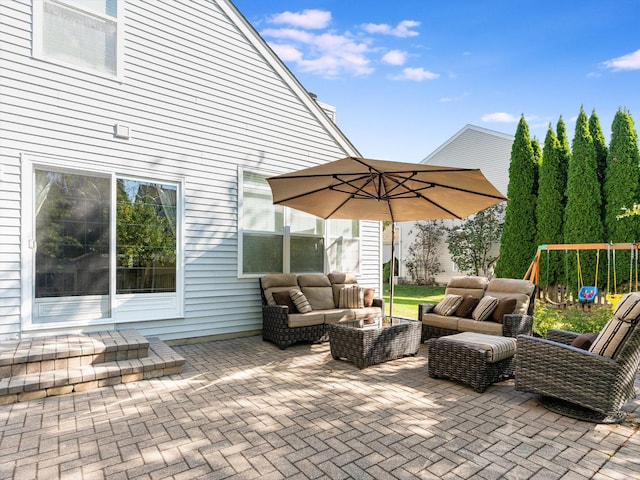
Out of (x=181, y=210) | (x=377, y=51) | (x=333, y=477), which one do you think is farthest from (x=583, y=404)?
(x=377, y=51)

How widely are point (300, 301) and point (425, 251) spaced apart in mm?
11574

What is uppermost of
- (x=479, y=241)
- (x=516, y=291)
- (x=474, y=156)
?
(x=474, y=156)

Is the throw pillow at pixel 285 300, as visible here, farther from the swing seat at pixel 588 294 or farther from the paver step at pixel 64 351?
the swing seat at pixel 588 294

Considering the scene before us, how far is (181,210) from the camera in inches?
221

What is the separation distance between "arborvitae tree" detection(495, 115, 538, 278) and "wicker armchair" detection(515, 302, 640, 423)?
28.4 ft

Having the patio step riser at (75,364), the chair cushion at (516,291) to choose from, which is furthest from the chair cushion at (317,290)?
the chair cushion at (516,291)

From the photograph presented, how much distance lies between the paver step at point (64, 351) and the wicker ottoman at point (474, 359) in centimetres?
330

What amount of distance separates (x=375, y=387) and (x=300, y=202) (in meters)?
2.70

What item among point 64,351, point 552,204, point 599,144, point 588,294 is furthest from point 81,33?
point 599,144

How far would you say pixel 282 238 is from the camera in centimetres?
671

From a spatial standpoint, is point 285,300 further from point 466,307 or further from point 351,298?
point 466,307

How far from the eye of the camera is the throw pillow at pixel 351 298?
21.0 ft

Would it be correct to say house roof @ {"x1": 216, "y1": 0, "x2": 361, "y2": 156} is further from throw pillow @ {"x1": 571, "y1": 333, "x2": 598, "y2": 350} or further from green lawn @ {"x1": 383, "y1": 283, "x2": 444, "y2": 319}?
throw pillow @ {"x1": 571, "y1": 333, "x2": 598, "y2": 350}

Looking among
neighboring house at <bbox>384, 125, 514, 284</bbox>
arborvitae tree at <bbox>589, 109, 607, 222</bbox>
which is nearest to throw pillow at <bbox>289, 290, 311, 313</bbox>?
arborvitae tree at <bbox>589, 109, 607, 222</bbox>
